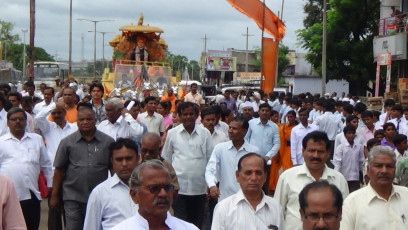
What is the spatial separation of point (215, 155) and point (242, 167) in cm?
254

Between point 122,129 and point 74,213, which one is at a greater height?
point 122,129

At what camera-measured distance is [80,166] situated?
735 centimetres

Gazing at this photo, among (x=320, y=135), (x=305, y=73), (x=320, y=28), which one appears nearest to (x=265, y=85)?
(x=320, y=135)

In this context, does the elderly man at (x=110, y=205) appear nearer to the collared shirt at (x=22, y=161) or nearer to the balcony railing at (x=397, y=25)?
the collared shirt at (x=22, y=161)

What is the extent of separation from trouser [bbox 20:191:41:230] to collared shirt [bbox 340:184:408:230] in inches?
150

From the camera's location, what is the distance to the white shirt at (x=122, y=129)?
916cm

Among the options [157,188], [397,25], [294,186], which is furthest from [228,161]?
[397,25]

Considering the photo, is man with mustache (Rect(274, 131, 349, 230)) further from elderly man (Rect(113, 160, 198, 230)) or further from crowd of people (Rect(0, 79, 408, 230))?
elderly man (Rect(113, 160, 198, 230))

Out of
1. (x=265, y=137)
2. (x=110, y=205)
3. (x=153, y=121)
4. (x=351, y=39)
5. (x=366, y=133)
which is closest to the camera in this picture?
(x=110, y=205)

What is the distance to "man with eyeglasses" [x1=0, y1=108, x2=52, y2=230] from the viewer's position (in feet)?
26.0

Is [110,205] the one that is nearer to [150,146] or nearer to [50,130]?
[150,146]

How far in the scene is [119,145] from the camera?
6.09 metres

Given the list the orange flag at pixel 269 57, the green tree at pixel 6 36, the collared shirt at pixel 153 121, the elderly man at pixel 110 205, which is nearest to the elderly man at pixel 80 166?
the elderly man at pixel 110 205

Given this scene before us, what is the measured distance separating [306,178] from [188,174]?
113 inches
